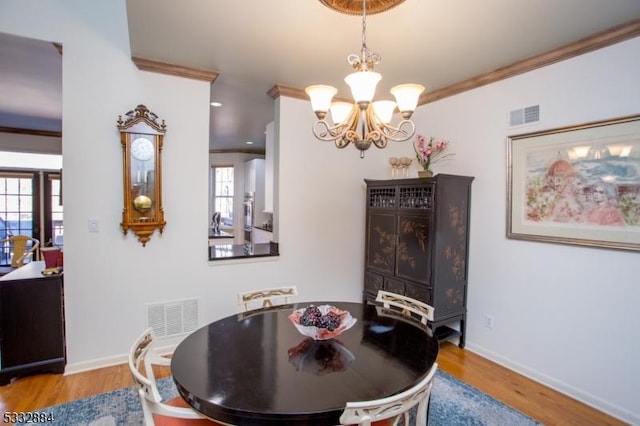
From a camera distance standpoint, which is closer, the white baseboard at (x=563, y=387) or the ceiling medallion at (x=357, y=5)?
the ceiling medallion at (x=357, y=5)

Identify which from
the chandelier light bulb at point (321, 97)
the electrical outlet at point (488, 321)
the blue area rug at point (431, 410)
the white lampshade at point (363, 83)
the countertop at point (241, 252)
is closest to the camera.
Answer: the white lampshade at point (363, 83)

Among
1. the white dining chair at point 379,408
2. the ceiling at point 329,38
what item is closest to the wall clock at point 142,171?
the ceiling at point 329,38

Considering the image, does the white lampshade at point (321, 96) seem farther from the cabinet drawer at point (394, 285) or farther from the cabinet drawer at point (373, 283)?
the cabinet drawer at point (373, 283)

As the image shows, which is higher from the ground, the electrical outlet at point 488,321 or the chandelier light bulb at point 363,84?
the chandelier light bulb at point 363,84

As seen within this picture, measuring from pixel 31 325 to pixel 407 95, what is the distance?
3.23 metres

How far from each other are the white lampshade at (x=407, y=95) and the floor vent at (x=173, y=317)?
2485mm

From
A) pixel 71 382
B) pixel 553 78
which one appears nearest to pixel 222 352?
pixel 71 382

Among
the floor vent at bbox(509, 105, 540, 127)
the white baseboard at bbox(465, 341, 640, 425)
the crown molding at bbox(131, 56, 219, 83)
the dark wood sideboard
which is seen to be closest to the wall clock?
the crown molding at bbox(131, 56, 219, 83)

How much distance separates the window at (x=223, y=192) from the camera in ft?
25.9

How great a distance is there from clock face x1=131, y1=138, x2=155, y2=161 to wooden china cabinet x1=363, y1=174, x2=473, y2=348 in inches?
86.9

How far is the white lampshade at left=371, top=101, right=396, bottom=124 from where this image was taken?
6.25ft

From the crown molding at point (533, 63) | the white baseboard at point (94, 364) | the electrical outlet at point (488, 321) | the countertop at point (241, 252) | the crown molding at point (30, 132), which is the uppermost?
the crown molding at point (30, 132)

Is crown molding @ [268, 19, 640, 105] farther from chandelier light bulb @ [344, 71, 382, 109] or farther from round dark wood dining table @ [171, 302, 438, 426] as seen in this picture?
round dark wood dining table @ [171, 302, 438, 426]

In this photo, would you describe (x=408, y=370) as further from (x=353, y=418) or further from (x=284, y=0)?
(x=284, y=0)
